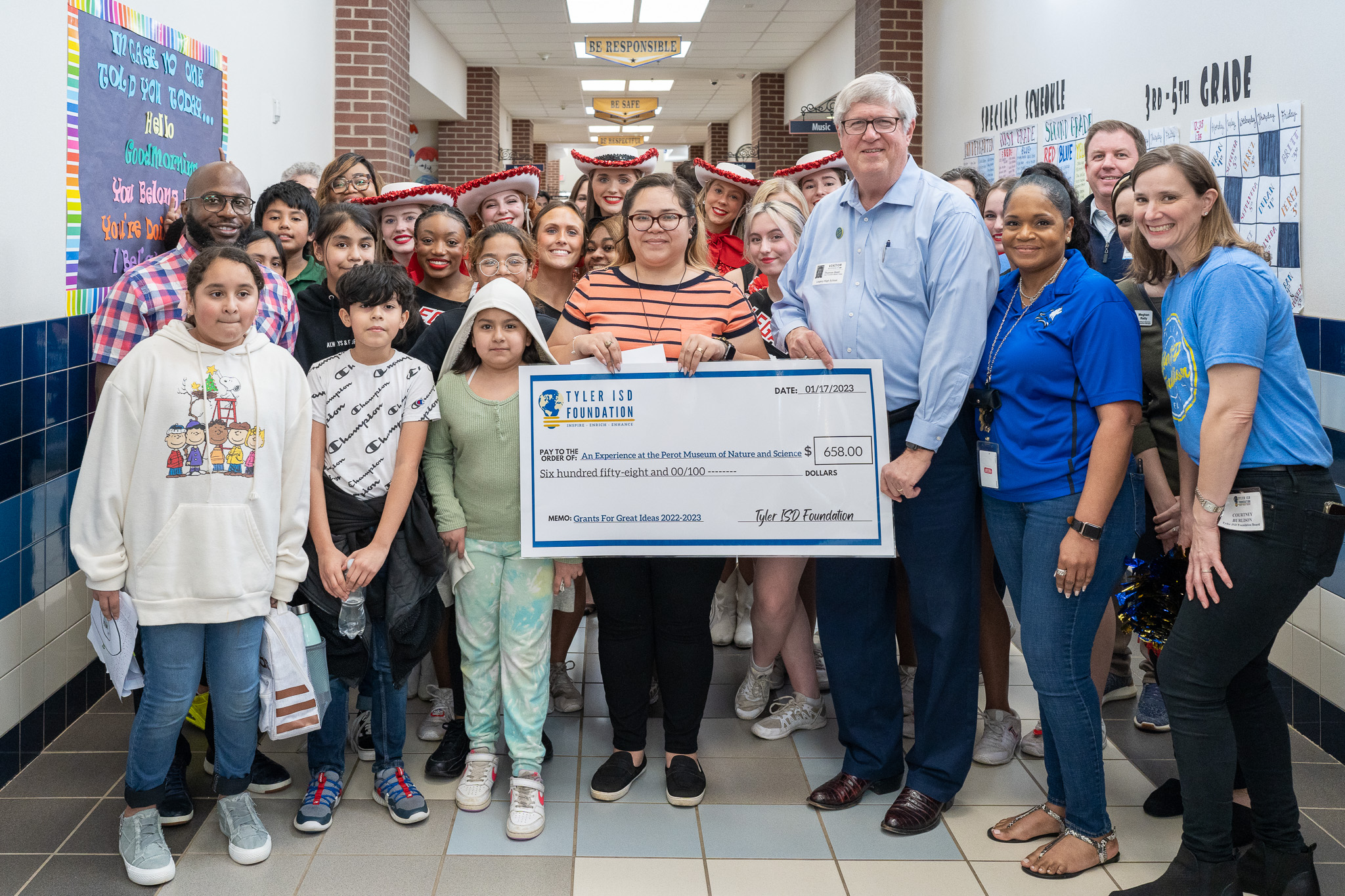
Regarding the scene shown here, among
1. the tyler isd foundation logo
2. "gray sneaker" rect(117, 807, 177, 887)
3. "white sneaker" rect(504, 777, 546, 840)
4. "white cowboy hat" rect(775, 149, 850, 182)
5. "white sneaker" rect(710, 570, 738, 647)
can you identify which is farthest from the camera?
"white sneaker" rect(710, 570, 738, 647)

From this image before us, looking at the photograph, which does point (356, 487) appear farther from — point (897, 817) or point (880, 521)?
point (897, 817)

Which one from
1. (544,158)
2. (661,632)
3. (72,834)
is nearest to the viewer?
(72,834)

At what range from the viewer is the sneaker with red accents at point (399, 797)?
8.86 ft

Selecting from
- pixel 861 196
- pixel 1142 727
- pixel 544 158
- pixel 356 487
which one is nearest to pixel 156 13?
pixel 356 487

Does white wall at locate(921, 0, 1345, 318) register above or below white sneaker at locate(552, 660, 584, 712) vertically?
above

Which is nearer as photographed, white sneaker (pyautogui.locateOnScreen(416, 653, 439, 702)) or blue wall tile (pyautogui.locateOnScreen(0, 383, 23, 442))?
blue wall tile (pyautogui.locateOnScreen(0, 383, 23, 442))

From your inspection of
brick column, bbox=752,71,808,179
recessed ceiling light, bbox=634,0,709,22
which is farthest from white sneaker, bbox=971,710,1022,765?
brick column, bbox=752,71,808,179

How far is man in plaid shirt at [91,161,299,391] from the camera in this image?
2.82m

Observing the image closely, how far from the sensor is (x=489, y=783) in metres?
2.83

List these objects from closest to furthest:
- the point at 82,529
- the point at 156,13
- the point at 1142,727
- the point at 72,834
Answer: the point at 82,529 < the point at 72,834 < the point at 1142,727 < the point at 156,13

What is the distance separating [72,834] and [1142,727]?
3200 mm

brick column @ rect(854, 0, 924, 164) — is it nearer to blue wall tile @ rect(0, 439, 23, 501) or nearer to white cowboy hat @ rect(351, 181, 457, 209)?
white cowboy hat @ rect(351, 181, 457, 209)

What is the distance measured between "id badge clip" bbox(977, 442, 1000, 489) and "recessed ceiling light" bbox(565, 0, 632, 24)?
8521 mm

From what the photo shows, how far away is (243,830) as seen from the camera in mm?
2543
